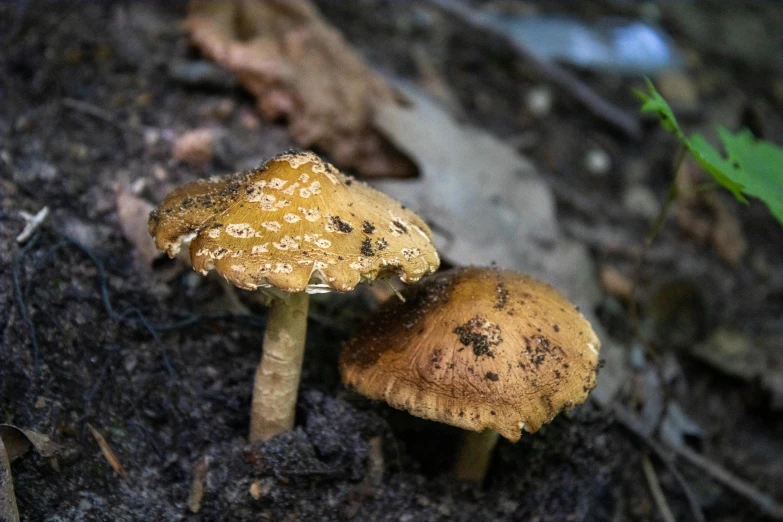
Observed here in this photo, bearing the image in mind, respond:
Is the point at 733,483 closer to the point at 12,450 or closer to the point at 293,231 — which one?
the point at 293,231

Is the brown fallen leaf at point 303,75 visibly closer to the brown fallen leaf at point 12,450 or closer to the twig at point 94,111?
the twig at point 94,111

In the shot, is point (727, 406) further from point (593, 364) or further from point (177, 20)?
point (177, 20)

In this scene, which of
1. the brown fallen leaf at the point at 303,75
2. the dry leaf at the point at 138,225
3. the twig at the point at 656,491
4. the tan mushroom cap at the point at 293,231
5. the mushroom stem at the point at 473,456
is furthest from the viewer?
the brown fallen leaf at the point at 303,75

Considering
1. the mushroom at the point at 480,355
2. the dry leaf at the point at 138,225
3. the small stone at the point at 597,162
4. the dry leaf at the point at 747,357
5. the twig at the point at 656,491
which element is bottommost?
the dry leaf at the point at 747,357

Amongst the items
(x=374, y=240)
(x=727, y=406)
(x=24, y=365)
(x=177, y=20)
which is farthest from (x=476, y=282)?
(x=177, y=20)

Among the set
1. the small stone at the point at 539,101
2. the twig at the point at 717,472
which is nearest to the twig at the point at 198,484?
the twig at the point at 717,472

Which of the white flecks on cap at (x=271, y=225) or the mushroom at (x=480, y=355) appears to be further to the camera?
the mushroom at (x=480, y=355)
